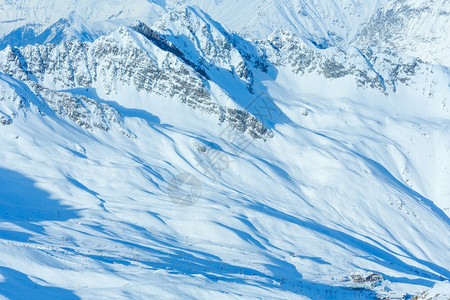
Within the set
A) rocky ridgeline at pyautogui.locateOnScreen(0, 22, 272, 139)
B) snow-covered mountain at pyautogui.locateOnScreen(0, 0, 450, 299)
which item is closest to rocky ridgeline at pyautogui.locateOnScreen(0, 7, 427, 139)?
rocky ridgeline at pyautogui.locateOnScreen(0, 22, 272, 139)

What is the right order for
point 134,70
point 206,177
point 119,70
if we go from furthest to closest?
point 119,70, point 134,70, point 206,177

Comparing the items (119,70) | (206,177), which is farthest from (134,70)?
(206,177)

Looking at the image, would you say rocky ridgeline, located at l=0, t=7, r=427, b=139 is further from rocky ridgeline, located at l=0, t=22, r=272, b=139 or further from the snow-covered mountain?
the snow-covered mountain

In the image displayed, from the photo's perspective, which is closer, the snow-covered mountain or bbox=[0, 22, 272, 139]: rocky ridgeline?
the snow-covered mountain

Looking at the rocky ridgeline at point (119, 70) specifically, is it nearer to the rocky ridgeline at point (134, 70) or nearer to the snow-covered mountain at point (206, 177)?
the rocky ridgeline at point (134, 70)

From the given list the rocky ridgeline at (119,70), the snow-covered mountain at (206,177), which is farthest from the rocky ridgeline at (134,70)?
the snow-covered mountain at (206,177)

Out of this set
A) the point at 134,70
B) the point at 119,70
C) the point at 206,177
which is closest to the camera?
Result: the point at 206,177

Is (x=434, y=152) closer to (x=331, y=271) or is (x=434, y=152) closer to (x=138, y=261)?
(x=331, y=271)

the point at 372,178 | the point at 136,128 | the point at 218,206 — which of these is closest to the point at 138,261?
the point at 218,206

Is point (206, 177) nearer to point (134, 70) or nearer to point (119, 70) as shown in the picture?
point (134, 70)
